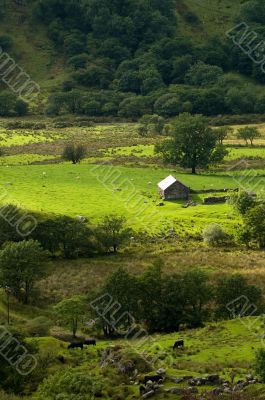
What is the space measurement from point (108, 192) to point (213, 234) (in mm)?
25919

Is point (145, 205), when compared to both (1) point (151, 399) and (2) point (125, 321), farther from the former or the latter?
(1) point (151, 399)

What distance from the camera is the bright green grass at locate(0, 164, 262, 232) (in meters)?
91.5

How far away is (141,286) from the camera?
58.9m

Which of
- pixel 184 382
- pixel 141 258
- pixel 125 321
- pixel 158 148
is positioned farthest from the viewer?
pixel 158 148

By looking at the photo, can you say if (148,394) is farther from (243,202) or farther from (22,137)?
(22,137)

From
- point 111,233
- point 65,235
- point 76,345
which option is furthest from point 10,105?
point 76,345

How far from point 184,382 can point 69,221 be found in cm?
4118

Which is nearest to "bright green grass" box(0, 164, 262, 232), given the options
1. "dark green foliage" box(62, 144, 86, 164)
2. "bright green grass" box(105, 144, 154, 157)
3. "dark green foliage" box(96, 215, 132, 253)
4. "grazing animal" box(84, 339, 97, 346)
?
"dark green foliage" box(62, 144, 86, 164)

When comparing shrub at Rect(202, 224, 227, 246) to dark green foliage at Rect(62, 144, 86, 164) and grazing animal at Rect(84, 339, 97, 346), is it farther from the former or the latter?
dark green foliage at Rect(62, 144, 86, 164)

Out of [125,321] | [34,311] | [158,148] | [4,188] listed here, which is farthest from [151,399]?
[158,148]

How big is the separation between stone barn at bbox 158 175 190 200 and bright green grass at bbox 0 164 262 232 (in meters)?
1.57

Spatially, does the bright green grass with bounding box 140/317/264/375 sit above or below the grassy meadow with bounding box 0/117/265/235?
below

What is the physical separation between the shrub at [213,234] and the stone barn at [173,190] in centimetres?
1843

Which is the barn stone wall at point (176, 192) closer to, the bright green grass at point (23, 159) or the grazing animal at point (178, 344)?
the bright green grass at point (23, 159)
